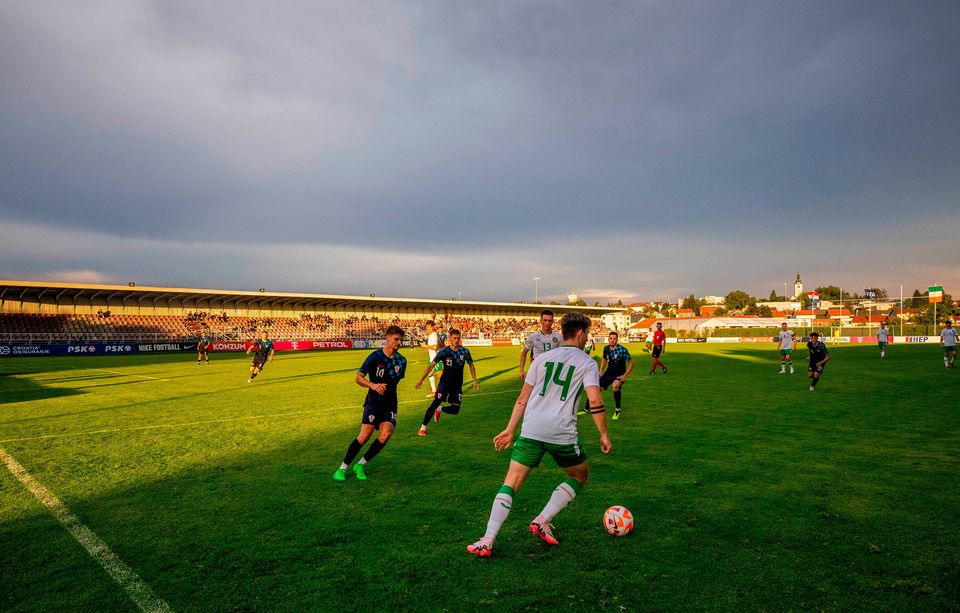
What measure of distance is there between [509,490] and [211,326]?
5888 cm

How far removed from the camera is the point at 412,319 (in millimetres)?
73125

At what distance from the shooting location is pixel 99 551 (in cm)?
477

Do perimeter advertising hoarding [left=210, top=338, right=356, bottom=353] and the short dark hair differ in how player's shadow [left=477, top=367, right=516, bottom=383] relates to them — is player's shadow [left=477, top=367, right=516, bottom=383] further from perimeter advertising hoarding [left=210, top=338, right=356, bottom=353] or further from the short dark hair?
perimeter advertising hoarding [left=210, top=338, right=356, bottom=353]

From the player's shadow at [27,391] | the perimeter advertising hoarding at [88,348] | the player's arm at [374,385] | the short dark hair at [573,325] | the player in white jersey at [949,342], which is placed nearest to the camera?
the short dark hair at [573,325]

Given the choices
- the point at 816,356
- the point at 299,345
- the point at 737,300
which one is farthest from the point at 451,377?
the point at 737,300

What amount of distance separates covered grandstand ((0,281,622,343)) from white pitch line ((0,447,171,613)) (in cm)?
4465

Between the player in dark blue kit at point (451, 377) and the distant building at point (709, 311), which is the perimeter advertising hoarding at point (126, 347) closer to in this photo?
the player in dark blue kit at point (451, 377)

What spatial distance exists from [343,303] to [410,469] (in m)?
59.3

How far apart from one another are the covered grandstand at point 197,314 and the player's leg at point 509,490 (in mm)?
49818

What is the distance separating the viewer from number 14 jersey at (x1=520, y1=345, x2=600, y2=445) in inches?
181

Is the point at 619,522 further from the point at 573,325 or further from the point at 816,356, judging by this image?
the point at 816,356

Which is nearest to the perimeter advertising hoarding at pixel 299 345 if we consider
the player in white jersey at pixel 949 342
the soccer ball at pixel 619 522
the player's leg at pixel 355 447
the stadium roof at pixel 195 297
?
the stadium roof at pixel 195 297

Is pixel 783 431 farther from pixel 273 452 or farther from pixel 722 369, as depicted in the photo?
pixel 722 369

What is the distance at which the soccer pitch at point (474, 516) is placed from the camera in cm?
399
